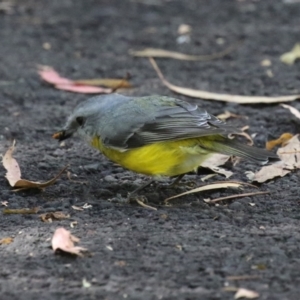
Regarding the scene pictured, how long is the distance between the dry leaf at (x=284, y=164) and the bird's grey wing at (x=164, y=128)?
50 centimetres

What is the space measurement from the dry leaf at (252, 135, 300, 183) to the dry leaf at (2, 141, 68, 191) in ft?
4.48

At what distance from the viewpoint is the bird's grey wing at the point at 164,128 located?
15.7 feet

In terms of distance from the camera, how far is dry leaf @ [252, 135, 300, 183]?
5137mm

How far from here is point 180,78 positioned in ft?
25.1

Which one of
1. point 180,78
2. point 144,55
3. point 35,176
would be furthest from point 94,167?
point 144,55

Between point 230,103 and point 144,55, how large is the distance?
1955 millimetres

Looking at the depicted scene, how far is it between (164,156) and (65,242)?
1193mm

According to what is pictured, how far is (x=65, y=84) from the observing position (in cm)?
744

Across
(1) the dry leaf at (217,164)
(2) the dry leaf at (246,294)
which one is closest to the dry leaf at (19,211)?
(1) the dry leaf at (217,164)

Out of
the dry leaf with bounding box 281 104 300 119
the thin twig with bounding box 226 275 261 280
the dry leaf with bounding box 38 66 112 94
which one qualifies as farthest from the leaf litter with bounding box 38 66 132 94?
the thin twig with bounding box 226 275 261 280

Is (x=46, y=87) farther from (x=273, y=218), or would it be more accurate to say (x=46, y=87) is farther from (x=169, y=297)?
(x=169, y=297)

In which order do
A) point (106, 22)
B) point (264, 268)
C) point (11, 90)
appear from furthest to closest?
1. point (106, 22)
2. point (11, 90)
3. point (264, 268)

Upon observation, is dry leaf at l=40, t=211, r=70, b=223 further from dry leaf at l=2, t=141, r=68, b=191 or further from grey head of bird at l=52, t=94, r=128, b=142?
grey head of bird at l=52, t=94, r=128, b=142

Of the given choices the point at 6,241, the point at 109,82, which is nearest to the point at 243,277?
the point at 6,241
